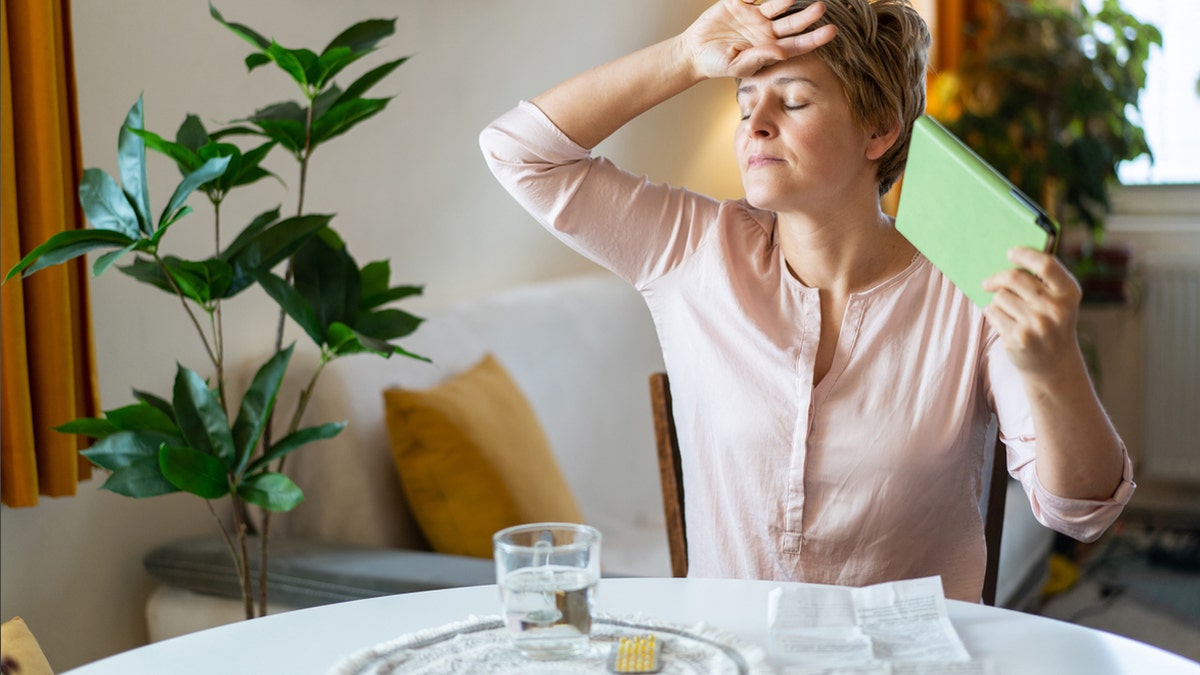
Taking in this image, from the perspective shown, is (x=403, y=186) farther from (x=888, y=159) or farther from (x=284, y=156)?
(x=888, y=159)

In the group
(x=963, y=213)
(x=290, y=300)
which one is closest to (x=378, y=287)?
(x=290, y=300)

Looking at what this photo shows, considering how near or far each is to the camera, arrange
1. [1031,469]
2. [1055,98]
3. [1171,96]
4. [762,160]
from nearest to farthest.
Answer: [1031,469], [762,160], [1055,98], [1171,96]

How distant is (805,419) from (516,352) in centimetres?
118

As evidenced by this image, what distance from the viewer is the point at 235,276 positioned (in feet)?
4.97

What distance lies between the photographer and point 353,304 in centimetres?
160

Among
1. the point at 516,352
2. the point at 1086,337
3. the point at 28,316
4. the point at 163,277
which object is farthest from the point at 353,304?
the point at 1086,337

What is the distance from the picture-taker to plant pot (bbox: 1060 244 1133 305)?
4074mm

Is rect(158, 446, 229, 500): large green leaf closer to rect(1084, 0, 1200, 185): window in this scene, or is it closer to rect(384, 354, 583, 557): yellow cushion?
rect(384, 354, 583, 557): yellow cushion

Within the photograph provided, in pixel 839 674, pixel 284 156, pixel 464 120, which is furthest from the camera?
pixel 464 120

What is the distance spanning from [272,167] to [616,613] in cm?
132

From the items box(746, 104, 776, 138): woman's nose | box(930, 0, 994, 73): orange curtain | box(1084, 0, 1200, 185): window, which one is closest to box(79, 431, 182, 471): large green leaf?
box(746, 104, 776, 138): woman's nose

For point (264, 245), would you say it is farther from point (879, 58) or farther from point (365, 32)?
point (879, 58)

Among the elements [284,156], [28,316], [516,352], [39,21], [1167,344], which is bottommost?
[1167,344]

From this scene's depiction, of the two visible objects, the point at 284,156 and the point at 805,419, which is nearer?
Result: the point at 805,419
